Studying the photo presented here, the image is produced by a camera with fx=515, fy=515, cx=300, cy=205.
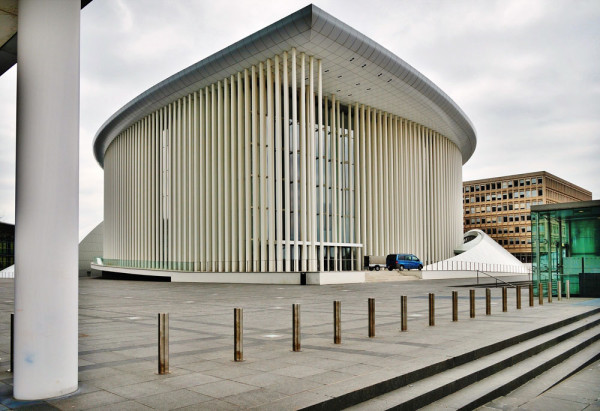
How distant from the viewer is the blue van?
42594 mm

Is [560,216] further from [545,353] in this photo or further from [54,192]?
[54,192]

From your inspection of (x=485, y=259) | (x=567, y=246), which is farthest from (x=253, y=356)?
(x=485, y=259)

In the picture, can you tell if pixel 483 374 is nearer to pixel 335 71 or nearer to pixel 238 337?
pixel 238 337

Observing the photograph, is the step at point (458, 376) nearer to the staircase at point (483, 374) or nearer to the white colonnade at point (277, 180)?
the staircase at point (483, 374)

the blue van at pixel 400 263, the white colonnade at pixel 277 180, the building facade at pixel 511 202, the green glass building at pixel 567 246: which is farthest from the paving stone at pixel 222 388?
the building facade at pixel 511 202

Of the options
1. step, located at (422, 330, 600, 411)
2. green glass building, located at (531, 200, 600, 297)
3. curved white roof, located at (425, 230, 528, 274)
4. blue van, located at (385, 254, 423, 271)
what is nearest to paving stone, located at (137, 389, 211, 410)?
step, located at (422, 330, 600, 411)

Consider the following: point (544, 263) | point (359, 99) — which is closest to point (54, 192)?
point (544, 263)

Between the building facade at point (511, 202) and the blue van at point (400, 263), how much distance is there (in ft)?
230

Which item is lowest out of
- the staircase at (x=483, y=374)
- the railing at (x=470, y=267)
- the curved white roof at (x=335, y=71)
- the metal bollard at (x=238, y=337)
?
the railing at (x=470, y=267)

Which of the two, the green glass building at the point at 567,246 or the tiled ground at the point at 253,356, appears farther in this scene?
the green glass building at the point at 567,246

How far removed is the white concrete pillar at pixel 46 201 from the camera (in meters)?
5.16

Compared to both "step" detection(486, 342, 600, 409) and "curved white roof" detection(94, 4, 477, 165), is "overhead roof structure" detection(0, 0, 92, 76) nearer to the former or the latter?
"step" detection(486, 342, 600, 409)

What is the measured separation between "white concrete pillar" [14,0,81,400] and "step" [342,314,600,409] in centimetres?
321

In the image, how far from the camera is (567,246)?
64.4 ft
